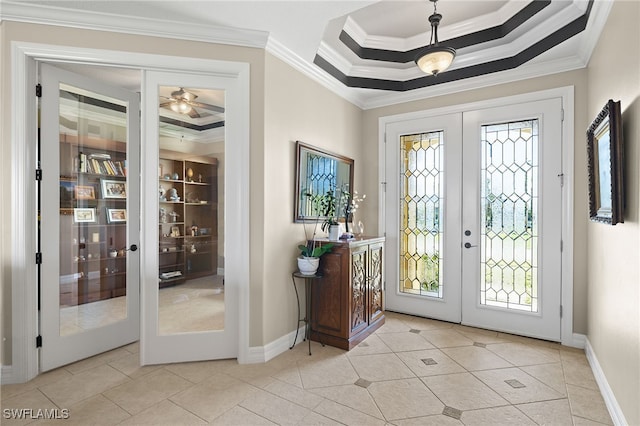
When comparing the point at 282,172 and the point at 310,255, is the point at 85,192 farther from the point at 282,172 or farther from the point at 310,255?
the point at 310,255

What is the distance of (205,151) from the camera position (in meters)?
2.90

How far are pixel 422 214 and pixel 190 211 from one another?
2.70m

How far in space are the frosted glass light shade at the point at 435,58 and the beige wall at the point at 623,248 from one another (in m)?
1.04

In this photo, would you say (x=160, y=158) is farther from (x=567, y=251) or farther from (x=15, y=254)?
(x=567, y=251)

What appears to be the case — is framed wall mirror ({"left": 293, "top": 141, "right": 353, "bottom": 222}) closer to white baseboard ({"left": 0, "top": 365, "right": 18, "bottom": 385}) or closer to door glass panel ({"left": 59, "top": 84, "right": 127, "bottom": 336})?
door glass panel ({"left": 59, "top": 84, "right": 127, "bottom": 336})

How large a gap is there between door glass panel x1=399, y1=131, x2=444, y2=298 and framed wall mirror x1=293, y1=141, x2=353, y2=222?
851mm

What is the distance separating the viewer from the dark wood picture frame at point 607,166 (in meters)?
1.92

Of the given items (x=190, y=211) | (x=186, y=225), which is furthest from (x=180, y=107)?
(x=186, y=225)

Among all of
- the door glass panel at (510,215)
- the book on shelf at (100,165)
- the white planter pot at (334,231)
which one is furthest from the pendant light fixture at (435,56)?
the book on shelf at (100,165)

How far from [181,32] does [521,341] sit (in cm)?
429

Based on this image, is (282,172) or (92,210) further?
(282,172)

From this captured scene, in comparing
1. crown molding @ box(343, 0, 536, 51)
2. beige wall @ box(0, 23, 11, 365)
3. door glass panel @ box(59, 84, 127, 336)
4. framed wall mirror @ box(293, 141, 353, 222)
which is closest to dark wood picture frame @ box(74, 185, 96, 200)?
door glass panel @ box(59, 84, 127, 336)

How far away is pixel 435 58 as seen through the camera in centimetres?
269

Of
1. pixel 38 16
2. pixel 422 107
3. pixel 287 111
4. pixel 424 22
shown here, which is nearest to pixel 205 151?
pixel 287 111
